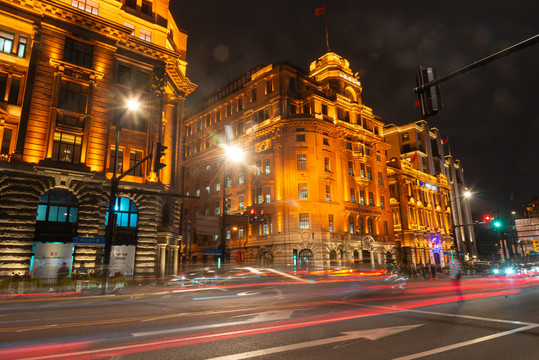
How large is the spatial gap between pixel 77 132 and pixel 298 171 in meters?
28.2

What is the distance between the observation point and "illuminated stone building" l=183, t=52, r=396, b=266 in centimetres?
4597

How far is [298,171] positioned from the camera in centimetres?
4706

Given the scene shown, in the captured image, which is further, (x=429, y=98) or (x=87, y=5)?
(x=87, y=5)

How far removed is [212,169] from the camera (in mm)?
58938

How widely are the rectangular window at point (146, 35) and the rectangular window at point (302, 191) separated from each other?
85.2 ft

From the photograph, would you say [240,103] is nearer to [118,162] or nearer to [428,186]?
[118,162]

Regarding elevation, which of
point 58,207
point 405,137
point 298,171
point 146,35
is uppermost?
point 405,137

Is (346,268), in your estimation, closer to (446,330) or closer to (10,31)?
(446,330)

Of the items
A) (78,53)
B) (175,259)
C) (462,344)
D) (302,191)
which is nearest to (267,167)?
(302,191)

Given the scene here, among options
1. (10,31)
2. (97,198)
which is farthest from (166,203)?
(10,31)

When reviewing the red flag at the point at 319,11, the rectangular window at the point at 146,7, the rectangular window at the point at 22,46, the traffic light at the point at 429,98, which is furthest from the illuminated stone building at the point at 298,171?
the traffic light at the point at 429,98

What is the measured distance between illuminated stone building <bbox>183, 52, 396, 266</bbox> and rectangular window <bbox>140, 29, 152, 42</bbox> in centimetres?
2064

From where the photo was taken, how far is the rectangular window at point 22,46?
26.6m

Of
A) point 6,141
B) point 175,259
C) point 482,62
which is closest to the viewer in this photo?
point 482,62
